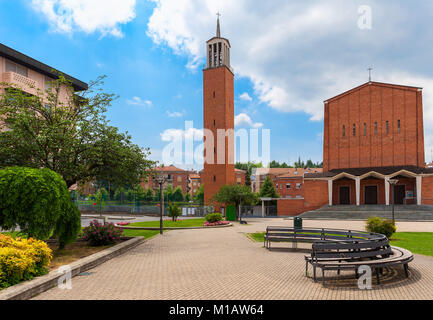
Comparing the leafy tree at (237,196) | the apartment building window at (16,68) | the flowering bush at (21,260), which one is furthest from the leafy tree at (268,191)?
the flowering bush at (21,260)

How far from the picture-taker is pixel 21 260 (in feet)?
22.7

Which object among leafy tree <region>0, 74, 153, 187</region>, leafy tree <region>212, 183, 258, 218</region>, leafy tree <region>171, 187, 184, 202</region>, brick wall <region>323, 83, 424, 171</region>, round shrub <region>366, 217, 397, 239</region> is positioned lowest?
leafy tree <region>171, 187, 184, 202</region>

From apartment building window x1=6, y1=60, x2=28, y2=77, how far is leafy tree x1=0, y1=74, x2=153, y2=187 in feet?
57.9

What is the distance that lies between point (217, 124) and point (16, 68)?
27.8 m

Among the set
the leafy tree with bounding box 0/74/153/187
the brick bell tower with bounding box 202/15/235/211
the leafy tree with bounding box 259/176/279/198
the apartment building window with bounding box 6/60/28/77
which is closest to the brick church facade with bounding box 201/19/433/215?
the brick bell tower with bounding box 202/15/235/211

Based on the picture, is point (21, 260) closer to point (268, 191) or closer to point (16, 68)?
point (16, 68)

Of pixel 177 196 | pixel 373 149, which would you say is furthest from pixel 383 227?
pixel 177 196

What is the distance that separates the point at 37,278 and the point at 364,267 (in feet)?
23.6

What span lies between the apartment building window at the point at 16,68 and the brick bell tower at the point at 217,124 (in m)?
26.5

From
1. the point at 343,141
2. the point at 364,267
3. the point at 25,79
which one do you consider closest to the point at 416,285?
the point at 364,267

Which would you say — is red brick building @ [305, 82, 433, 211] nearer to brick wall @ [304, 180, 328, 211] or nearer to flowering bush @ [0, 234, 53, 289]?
brick wall @ [304, 180, 328, 211]

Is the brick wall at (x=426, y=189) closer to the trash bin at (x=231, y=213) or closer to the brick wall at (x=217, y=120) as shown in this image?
the trash bin at (x=231, y=213)

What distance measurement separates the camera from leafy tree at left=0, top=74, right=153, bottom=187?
1270 centimetres
